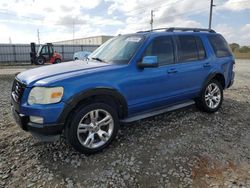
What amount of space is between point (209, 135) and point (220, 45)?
2.46 meters

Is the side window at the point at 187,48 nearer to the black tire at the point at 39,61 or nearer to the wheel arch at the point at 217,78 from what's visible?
the wheel arch at the point at 217,78

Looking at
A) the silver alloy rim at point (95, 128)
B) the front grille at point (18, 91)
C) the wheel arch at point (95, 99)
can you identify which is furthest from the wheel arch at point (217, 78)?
the front grille at point (18, 91)

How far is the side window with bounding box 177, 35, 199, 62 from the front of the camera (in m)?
4.67

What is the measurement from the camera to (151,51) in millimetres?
4246

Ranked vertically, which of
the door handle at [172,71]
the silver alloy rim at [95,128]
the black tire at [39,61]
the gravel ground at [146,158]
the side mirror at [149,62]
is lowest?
the gravel ground at [146,158]

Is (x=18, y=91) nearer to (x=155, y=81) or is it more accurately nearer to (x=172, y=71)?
(x=155, y=81)

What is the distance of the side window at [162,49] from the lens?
14.0 ft

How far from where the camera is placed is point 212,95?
548 centimetres

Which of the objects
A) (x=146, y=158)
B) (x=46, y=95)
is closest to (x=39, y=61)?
(x=46, y=95)

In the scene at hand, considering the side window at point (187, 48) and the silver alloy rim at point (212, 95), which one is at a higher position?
the side window at point (187, 48)

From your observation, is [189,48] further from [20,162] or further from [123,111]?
[20,162]

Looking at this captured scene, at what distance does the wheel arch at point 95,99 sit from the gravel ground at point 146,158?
64 centimetres

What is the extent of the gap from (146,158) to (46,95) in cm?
172

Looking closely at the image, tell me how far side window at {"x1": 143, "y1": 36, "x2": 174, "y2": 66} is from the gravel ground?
1.32m
